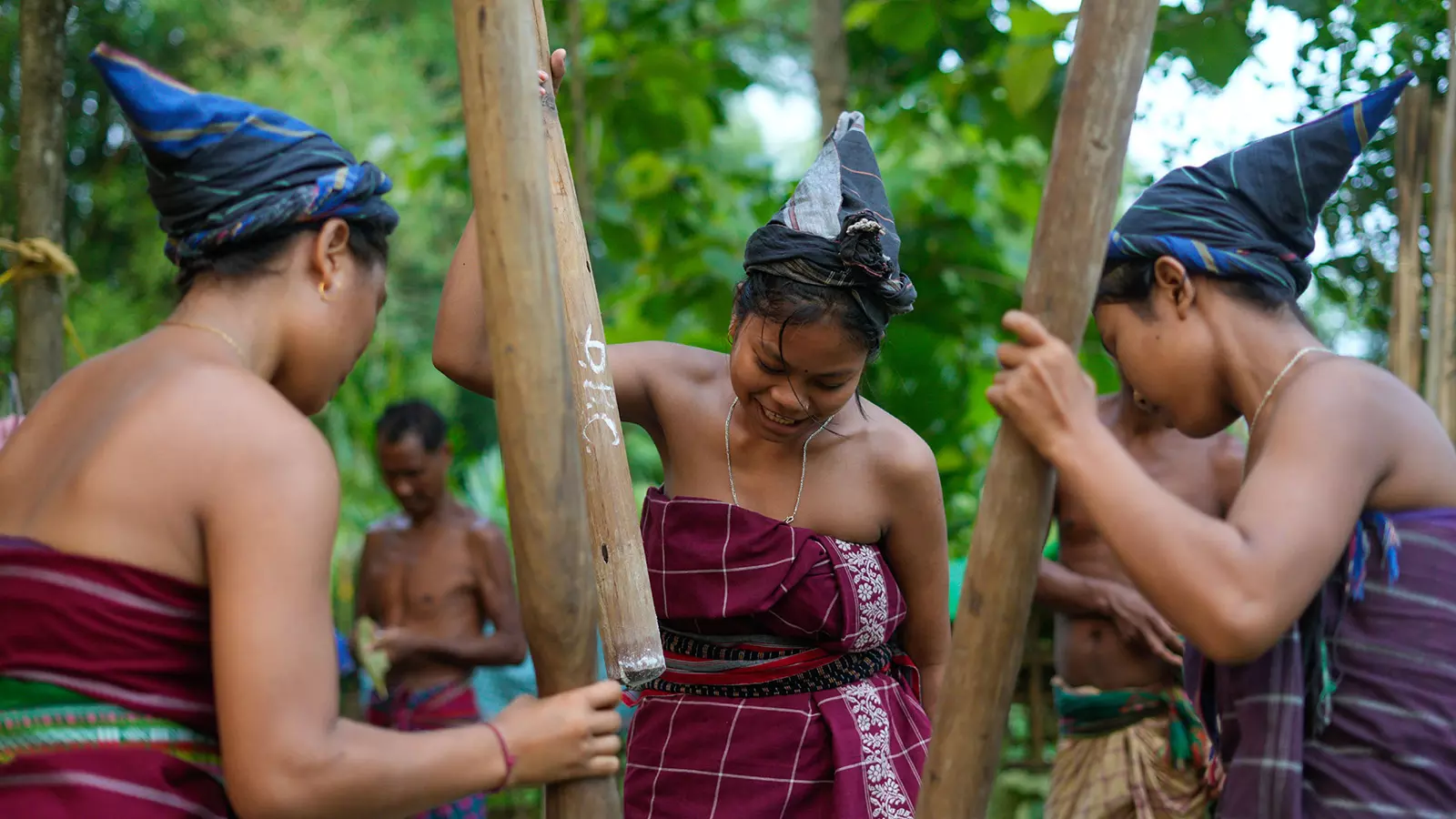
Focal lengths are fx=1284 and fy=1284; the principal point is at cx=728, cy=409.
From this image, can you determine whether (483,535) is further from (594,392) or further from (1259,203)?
(1259,203)

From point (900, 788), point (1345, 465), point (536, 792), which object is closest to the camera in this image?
point (1345, 465)

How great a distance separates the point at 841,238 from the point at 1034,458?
0.79m

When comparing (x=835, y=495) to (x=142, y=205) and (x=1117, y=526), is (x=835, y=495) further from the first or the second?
(x=142, y=205)

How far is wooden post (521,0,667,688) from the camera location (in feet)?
6.97

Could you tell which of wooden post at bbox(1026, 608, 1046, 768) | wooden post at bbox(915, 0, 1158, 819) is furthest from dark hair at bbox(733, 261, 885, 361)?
wooden post at bbox(1026, 608, 1046, 768)

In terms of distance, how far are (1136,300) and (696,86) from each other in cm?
406

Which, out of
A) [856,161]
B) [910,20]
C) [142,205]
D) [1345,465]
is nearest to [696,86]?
[910,20]

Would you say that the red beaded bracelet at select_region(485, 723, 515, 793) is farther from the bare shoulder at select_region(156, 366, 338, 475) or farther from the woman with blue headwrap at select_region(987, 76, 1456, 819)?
the woman with blue headwrap at select_region(987, 76, 1456, 819)

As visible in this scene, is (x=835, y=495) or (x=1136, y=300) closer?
(x=1136, y=300)

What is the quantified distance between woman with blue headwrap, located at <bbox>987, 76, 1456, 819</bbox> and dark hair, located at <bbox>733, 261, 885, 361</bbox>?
54cm

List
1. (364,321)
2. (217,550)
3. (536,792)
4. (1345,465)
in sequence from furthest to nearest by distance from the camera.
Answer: (536,792)
(364,321)
(1345,465)
(217,550)

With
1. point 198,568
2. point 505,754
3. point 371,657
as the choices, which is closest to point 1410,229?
point 505,754

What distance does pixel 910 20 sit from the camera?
5.39m

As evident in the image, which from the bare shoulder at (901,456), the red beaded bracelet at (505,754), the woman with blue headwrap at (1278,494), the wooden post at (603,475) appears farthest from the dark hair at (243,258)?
the bare shoulder at (901,456)
